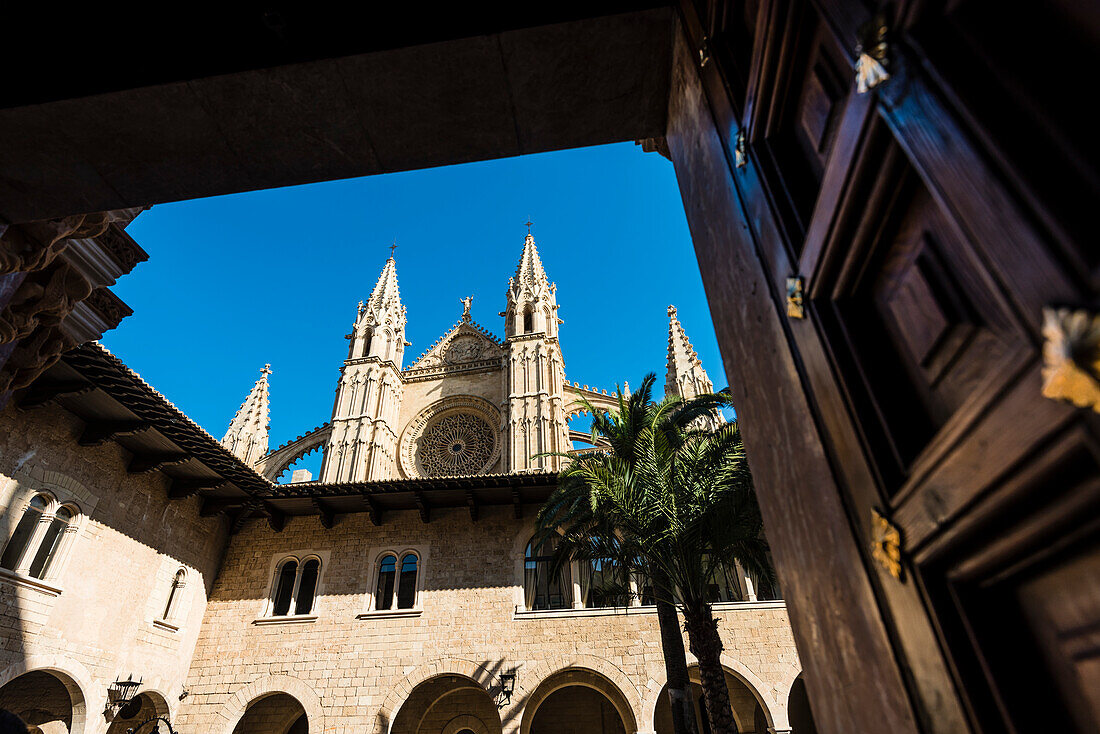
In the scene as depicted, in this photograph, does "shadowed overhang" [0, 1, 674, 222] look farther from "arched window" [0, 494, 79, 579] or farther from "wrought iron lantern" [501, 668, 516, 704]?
"wrought iron lantern" [501, 668, 516, 704]

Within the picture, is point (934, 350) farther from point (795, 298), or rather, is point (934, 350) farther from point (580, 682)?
point (580, 682)

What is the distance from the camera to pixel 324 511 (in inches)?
608

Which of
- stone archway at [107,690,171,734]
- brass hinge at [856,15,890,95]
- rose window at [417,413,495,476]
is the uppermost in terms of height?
rose window at [417,413,495,476]

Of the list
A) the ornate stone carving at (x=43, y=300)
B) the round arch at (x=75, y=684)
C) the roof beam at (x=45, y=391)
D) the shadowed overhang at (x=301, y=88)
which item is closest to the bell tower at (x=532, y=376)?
the round arch at (x=75, y=684)

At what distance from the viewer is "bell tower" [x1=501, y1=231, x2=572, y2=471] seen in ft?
76.6

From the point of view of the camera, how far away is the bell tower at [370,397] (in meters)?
24.3

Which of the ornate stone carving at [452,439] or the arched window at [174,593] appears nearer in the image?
the arched window at [174,593]

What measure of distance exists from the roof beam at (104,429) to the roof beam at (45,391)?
3.65ft

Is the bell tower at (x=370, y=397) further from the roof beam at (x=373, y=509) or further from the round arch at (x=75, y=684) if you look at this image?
the round arch at (x=75, y=684)

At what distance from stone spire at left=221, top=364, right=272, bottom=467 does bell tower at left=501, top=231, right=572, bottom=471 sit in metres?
12.7

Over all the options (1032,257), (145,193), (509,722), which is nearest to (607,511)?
(509,722)

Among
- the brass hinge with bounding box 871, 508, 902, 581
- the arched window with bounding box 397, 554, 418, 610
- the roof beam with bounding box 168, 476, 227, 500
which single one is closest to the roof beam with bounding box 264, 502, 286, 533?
the roof beam with bounding box 168, 476, 227, 500

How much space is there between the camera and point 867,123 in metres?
0.99

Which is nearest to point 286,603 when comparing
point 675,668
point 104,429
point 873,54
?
point 104,429
